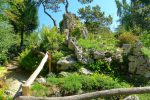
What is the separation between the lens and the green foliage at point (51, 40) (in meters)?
14.8

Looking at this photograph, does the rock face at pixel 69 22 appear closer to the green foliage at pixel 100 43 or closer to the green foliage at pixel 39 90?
the green foliage at pixel 100 43

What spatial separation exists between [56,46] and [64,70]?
4.56 ft

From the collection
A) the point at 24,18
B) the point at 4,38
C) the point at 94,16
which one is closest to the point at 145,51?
the point at 4,38

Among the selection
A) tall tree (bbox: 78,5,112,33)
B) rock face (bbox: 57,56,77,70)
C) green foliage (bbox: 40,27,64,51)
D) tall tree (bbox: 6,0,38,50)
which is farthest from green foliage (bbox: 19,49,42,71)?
tall tree (bbox: 78,5,112,33)

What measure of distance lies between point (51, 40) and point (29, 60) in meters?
1.26

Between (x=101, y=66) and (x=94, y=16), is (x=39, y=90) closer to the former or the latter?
(x=101, y=66)

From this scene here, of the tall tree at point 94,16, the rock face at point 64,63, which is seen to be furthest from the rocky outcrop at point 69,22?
the tall tree at point 94,16

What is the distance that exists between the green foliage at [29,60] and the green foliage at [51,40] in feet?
1.83

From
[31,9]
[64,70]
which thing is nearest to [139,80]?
[64,70]

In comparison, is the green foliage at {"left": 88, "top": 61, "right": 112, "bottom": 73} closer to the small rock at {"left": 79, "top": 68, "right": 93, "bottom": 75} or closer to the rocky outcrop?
the small rock at {"left": 79, "top": 68, "right": 93, "bottom": 75}

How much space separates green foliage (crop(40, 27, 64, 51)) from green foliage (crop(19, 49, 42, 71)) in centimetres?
56

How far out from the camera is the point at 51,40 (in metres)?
A: 14.9

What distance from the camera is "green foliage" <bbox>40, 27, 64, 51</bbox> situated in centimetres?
1478

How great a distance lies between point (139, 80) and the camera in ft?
44.3
